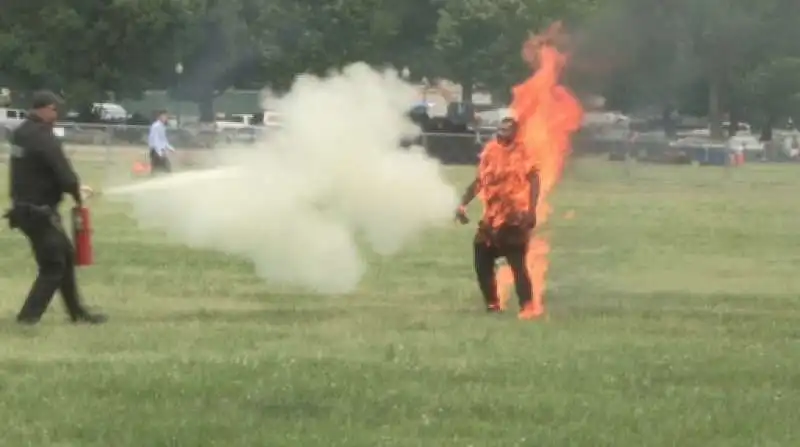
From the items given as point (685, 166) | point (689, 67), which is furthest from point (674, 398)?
point (685, 166)

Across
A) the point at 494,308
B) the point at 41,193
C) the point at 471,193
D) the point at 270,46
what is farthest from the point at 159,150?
the point at 270,46

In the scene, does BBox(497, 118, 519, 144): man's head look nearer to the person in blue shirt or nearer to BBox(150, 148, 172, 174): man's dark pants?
the person in blue shirt

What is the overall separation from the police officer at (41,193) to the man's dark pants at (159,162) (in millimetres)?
18567

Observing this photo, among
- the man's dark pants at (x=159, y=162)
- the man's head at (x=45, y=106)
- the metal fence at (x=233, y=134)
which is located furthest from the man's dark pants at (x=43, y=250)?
the metal fence at (x=233, y=134)

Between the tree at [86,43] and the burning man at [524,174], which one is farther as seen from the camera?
the tree at [86,43]

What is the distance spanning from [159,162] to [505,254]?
18433mm

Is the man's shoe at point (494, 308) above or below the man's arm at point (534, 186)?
below

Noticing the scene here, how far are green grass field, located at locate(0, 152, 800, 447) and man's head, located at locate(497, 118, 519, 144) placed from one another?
145 centimetres

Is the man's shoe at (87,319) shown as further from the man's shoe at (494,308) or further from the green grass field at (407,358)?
the man's shoe at (494,308)

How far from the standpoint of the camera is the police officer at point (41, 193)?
11.5 meters

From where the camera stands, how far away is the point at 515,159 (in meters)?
12.9

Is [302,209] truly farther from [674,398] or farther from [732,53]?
[732,53]

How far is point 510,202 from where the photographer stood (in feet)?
42.1

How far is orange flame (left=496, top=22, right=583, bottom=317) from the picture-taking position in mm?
13289
